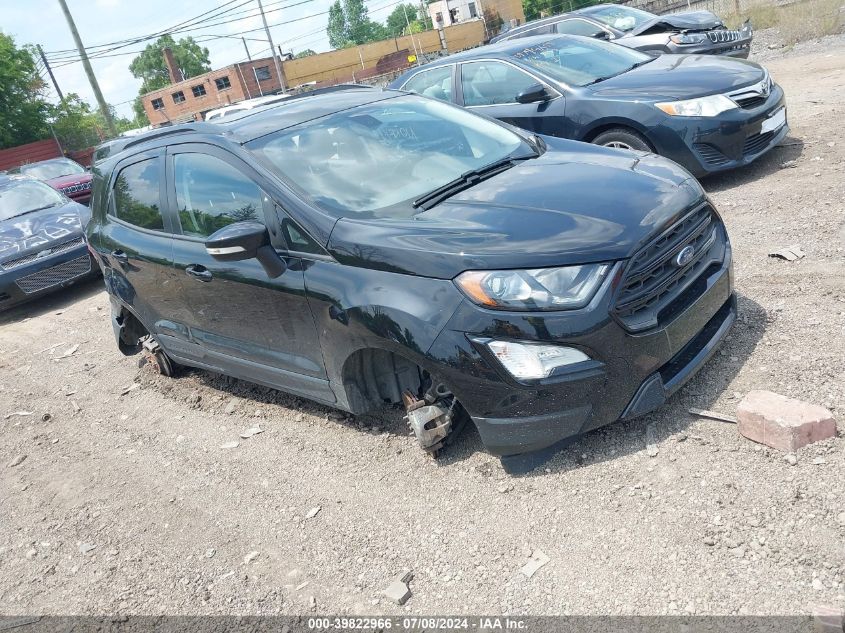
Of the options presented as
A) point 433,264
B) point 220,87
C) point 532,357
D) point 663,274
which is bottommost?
point 532,357

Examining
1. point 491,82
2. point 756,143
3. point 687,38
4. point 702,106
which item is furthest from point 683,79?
point 687,38

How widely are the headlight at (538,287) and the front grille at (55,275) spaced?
7853 mm

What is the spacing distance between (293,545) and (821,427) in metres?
2.38

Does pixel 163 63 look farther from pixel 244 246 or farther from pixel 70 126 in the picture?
pixel 244 246

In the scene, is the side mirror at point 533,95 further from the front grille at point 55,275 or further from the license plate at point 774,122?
the front grille at point 55,275

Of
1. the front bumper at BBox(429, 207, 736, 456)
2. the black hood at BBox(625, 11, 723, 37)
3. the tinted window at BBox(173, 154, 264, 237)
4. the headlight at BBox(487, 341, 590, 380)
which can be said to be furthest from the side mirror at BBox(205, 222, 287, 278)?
the black hood at BBox(625, 11, 723, 37)

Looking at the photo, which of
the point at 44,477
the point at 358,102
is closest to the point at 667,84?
the point at 358,102

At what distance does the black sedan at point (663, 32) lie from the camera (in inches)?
455

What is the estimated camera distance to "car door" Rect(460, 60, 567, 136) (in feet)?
23.5

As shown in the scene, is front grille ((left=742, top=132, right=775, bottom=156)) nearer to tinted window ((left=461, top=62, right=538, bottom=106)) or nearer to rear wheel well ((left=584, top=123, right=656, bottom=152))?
rear wheel well ((left=584, top=123, right=656, bottom=152))

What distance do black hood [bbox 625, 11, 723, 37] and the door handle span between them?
10.1 metres

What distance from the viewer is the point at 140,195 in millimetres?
4816

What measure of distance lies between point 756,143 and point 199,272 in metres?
5.23

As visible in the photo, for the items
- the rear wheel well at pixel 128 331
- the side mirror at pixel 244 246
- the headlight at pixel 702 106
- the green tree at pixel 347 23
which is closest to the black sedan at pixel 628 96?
the headlight at pixel 702 106
